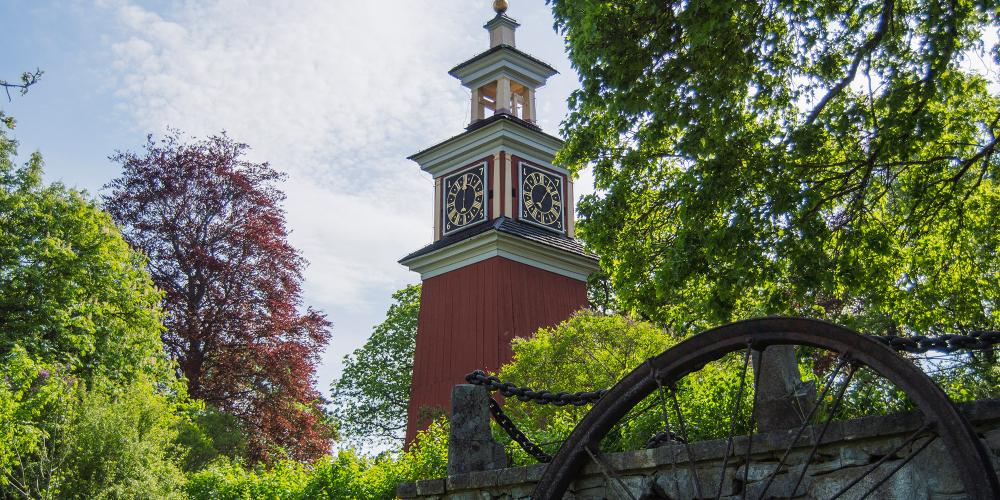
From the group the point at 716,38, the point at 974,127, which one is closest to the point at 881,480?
the point at 716,38

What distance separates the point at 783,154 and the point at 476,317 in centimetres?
1491

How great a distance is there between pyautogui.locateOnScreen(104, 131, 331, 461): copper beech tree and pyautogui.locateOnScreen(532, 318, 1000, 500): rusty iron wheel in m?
20.9

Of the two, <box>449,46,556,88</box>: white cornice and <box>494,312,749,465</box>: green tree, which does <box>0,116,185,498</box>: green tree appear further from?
<box>449,46,556,88</box>: white cornice

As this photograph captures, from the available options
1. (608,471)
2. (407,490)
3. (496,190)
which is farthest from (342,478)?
(496,190)

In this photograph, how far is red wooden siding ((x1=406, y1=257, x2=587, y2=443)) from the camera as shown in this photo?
24.4 metres

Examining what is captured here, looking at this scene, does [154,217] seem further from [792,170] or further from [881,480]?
[881,480]

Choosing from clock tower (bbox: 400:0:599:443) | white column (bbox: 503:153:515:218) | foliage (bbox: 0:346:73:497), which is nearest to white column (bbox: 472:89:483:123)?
clock tower (bbox: 400:0:599:443)

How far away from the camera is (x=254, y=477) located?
16578 millimetres

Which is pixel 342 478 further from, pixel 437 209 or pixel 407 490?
pixel 437 209

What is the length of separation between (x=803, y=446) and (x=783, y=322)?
29.0 inches

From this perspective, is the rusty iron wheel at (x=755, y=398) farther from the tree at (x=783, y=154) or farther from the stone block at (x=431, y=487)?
the tree at (x=783, y=154)

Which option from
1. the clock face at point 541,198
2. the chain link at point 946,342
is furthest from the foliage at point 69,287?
the chain link at point 946,342

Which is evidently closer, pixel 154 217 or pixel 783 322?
pixel 783 322

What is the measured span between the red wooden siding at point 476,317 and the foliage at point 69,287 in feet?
22.0
